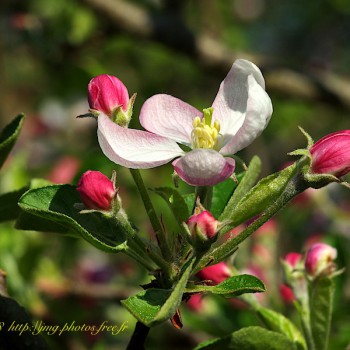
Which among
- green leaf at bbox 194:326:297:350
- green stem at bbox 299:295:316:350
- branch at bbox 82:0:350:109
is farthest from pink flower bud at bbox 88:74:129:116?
branch at bbox 82:0:350:109

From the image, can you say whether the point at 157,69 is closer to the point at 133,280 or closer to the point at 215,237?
the point at 133,280

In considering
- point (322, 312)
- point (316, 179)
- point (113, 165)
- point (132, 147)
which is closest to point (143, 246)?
point (132, 147)

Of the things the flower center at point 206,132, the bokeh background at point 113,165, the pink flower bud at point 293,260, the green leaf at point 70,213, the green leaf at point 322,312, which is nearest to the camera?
the green leaf at point 70,213

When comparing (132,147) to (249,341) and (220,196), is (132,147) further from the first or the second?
(249,341)

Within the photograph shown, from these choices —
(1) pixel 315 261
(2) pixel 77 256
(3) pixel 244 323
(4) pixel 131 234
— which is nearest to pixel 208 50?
(2) pixel 77 256

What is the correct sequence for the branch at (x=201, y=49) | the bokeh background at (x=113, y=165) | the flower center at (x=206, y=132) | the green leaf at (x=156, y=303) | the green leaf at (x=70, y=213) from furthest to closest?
the branch at (x=201, y=49)
the bokeh background at (x=113, y=165)
the flower center at (x=206, y=132)
the green leaf at (x=70, y=213)
the green leaf at (x=156, y=303)

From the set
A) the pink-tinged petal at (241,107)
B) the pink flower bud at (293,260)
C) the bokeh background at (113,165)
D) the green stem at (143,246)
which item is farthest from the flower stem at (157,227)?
the bokeh background at (113,165)

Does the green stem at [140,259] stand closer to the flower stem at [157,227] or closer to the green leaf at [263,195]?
the flower stem at [157,227]
